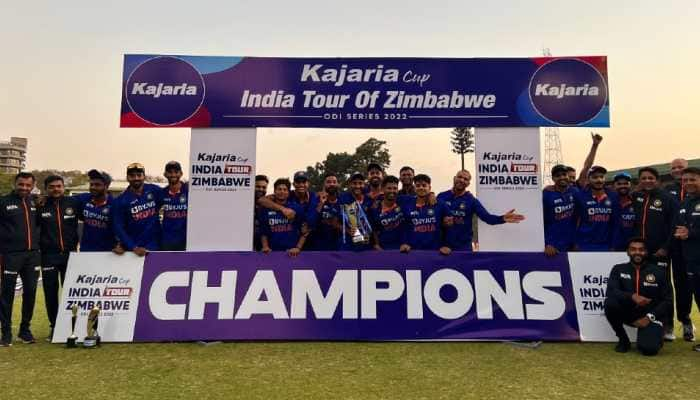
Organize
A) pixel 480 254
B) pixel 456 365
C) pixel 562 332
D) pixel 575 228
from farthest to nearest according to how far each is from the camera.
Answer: pixel 575 228, pixel 480 254, pixel 562 332, pixel 456 365

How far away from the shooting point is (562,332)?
559cm

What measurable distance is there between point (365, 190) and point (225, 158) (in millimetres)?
2242

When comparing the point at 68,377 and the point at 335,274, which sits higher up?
the point at 335,274

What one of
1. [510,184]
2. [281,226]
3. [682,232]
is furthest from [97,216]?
[682,232]

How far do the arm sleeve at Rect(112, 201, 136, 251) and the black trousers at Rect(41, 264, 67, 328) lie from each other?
0.93 meters

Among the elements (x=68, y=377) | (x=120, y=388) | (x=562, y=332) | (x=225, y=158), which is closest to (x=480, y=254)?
(x=562, y=332)

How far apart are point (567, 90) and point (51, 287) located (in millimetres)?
8266

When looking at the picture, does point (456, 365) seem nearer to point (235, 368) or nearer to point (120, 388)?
point (235, 368)

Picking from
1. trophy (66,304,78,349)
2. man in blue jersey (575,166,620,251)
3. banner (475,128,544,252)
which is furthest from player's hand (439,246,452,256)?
trophy (66,304,78,349)

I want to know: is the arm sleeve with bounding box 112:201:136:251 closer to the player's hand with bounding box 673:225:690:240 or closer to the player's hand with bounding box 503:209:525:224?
the player's hand with bounding box 503:209:525:224

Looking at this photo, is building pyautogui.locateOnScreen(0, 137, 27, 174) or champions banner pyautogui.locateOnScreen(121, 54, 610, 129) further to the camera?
building pyautogui.locateOnScreen(0, 137, 27, 174)

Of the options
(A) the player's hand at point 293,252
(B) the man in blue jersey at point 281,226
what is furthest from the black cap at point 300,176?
(A) the player's hand at point 293,252

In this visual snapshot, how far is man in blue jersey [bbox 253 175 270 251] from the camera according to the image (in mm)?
6621

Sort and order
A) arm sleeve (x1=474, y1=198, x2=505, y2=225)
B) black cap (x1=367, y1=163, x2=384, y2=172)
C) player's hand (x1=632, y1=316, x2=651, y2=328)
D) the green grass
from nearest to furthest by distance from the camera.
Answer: the green grass, player's hand (x1=632, y1=316, x2=651, y2=328), arm sleeve (x1=474, y1=198, x2=505, y2=225), black cap (x1=367, y1=163, x2=384, y2=172)
